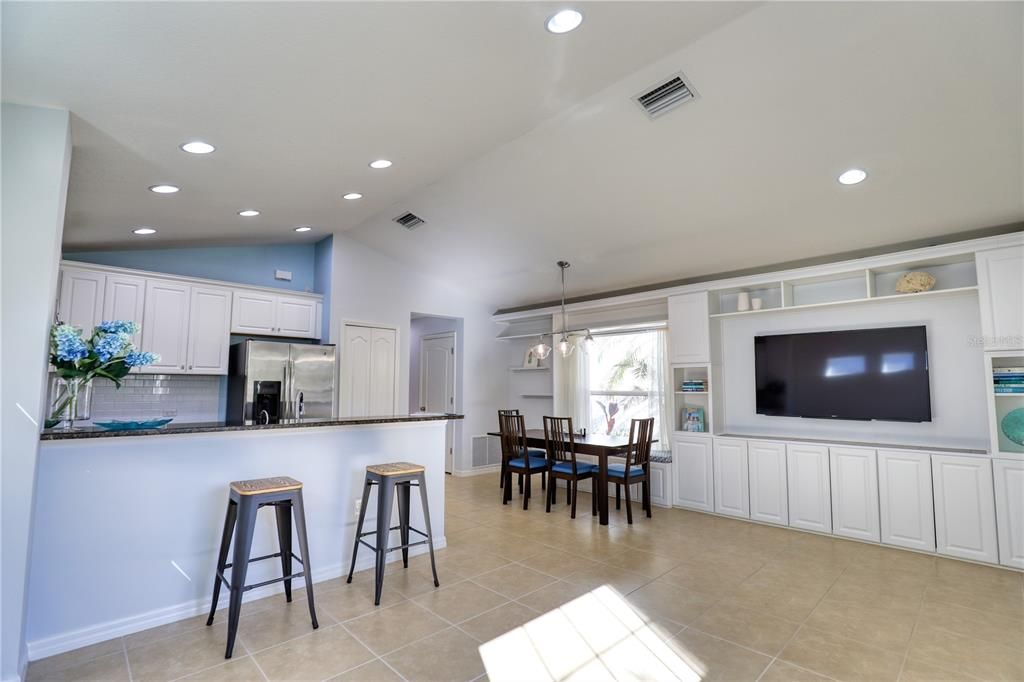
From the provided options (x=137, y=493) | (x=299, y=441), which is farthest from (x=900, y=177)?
(x=137, y=493)

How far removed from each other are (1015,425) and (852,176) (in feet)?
7.29

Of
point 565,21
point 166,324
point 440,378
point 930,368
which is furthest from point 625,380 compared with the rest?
point 166,324

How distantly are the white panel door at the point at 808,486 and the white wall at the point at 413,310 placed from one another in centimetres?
421

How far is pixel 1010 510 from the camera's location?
3535mm

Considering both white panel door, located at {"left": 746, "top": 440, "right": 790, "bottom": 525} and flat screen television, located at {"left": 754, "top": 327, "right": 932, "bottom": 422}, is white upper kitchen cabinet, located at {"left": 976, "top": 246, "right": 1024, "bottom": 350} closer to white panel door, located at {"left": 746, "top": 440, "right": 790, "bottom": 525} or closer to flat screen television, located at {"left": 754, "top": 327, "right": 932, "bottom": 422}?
flat screen television, located at {"left": 754, "top": 327, "right": 932, "bottom": 422}

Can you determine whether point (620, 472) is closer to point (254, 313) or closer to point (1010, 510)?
point (1010, 510)

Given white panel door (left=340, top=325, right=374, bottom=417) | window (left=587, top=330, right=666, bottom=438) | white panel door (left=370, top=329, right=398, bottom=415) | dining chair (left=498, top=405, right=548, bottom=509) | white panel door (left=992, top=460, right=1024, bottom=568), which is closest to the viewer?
white panel door (left=992, top=460, right=1024, bottom=568)

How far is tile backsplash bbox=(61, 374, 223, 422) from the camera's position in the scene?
4.45 metres

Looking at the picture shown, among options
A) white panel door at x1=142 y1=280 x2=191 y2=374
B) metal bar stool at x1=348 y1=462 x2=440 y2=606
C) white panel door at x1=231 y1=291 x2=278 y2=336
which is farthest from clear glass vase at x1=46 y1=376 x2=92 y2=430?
white panel door at x1=231 y1=291 x2=278 y2=336

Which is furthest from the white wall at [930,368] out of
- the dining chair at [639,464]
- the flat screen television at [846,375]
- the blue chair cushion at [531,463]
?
the blue chair cushion at [531,463]

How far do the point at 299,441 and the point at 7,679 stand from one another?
5.18ft

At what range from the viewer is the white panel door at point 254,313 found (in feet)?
16.4

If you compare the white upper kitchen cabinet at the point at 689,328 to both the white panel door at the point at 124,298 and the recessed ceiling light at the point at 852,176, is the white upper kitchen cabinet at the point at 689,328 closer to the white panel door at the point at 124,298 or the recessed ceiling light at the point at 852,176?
the recessed ceiling light at the point at 852,176

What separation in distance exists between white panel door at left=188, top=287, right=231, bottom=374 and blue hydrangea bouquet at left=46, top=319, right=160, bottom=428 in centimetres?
221
